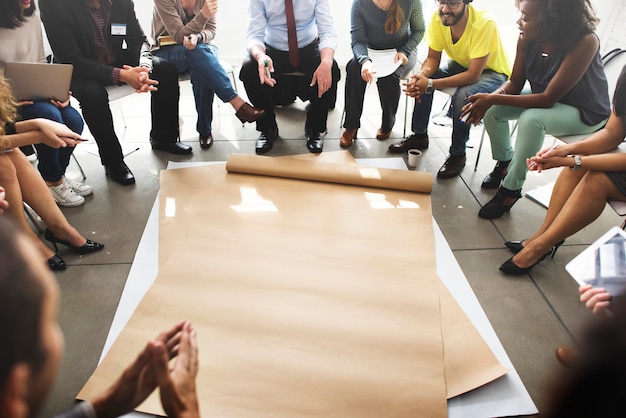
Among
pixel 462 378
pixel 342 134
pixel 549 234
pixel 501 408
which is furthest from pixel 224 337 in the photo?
pixel 342 134

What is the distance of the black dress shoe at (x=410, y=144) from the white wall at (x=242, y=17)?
1.94 m

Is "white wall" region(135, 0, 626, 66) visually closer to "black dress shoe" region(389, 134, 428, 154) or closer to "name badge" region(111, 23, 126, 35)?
"name badge" region(111, 23, 126, 35)

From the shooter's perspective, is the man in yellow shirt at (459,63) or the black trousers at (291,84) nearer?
the man in yellow shirt at (459,63)

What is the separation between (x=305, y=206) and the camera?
7.32 feet

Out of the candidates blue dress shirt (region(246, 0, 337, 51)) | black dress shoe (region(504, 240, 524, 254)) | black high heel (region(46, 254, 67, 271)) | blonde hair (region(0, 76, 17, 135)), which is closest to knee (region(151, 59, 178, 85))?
blue dress shirt (region(246, 0, 337, 51))

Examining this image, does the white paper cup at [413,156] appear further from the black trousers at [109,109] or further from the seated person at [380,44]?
the black trousers at [109,109]

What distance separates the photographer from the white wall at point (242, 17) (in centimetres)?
404

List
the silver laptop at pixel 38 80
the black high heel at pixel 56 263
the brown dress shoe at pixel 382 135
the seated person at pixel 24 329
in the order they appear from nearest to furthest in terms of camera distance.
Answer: the seated person at pixel 24 329 < the black high heel at pixel 56 263 < the silver laptop at pixel 38 80 < the brown dress shoe at pixel 382 135

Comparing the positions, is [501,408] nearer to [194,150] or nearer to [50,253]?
[50,253]

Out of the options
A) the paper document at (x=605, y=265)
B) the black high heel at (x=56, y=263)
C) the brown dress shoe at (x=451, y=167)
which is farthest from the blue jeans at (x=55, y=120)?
the paper document at (x=605, y=265)

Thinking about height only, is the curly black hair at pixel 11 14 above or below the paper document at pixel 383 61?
above

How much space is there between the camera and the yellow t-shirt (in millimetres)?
2533

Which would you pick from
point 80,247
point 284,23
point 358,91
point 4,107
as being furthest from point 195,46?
point 80,247

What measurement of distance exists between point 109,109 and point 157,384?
207cm
